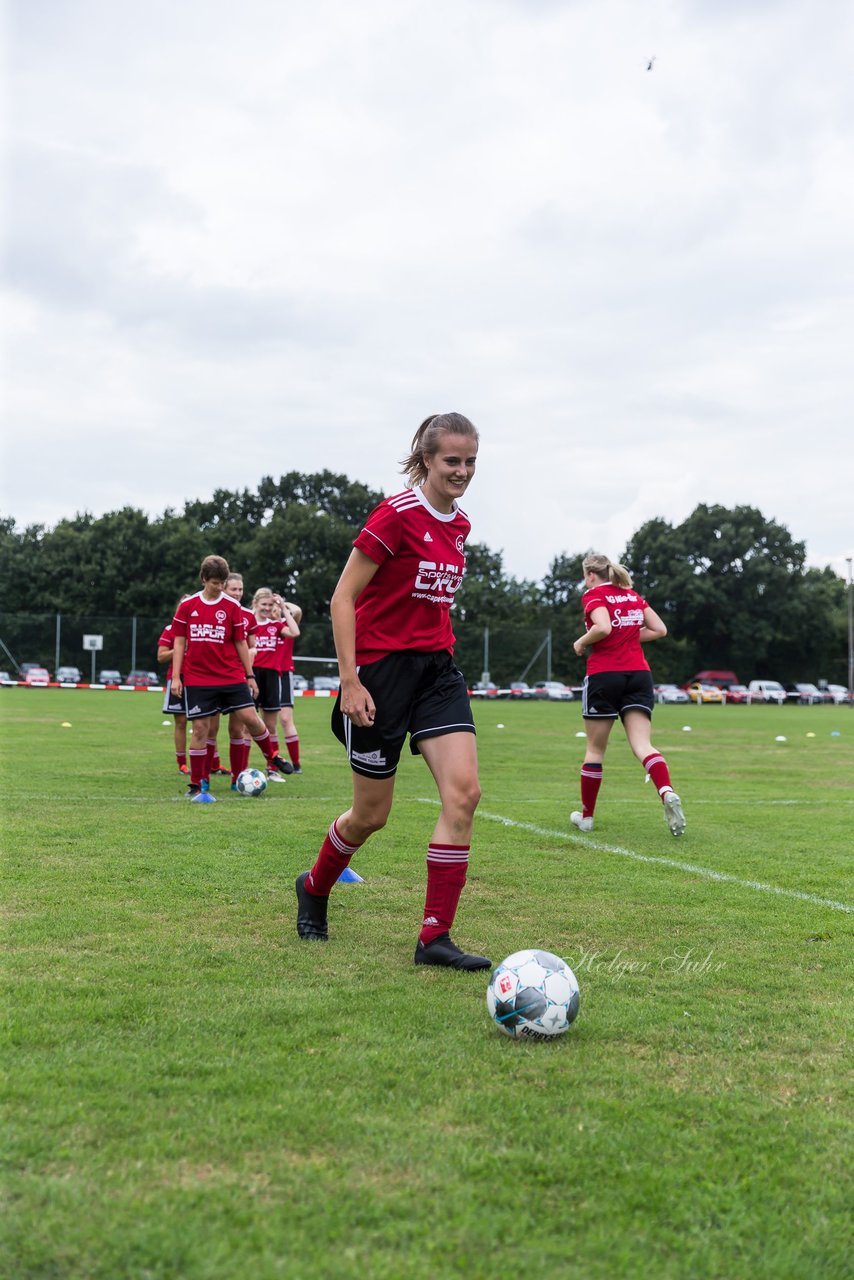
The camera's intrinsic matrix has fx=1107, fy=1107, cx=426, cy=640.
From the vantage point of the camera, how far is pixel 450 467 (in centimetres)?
461

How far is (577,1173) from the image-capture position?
→ 8.23ft

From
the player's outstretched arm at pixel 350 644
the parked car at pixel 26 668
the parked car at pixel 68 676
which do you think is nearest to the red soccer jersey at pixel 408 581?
the player's outstretched arm at pixel 350 644

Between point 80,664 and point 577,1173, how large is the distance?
4602cm

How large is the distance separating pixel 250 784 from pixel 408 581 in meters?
5.64

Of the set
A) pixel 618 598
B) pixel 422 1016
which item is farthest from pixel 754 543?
pixel 422 1016

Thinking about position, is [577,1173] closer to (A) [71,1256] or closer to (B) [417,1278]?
(B) [417,1278]

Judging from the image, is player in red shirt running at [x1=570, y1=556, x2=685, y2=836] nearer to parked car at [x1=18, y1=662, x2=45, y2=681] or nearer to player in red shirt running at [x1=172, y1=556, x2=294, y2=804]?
player in red shirt running at [x1=172, y1=556, x2=294, y2=804]

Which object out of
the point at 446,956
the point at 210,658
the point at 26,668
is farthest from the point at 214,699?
the point at 26,668

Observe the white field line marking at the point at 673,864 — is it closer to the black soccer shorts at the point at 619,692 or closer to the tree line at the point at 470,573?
the black soccer shorts at the point at 619,692

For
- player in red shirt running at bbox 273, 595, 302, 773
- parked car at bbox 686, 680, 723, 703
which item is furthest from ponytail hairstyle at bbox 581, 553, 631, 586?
parked car at bbox 686, 680, 723, 703

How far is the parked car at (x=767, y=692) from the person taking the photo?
60.5 meters

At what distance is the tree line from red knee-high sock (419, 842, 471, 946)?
4697 cm

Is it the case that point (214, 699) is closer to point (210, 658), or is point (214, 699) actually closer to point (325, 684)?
point (210, 658)

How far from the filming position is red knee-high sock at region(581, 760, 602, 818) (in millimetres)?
8516
